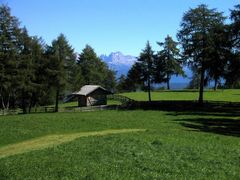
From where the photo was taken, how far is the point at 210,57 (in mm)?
64125

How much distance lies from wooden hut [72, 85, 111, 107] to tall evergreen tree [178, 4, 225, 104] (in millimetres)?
19305

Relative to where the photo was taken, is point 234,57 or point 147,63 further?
point 147,63

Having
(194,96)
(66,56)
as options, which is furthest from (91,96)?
(194,96)

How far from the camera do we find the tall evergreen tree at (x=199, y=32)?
65.9 metres

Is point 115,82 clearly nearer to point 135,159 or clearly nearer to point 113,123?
Answer: point 113,123

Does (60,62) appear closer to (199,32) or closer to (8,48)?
(8,48)

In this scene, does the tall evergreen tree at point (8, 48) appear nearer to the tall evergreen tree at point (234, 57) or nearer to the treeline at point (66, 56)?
the treeline at point (66, 56)

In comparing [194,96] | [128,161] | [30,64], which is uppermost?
[30,64]

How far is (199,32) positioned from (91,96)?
78.6ft

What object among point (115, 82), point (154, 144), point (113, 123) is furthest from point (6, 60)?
point (115, 82)

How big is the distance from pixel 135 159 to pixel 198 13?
52794 millimetres

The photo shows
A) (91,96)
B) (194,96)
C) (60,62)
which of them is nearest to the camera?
(60,62)

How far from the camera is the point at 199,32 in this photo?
66.6 meters

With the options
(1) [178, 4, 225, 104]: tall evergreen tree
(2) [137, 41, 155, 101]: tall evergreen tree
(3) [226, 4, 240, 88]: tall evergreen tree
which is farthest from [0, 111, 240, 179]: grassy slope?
(2) [137, 41, 155, 101]: tall evergreen tree
